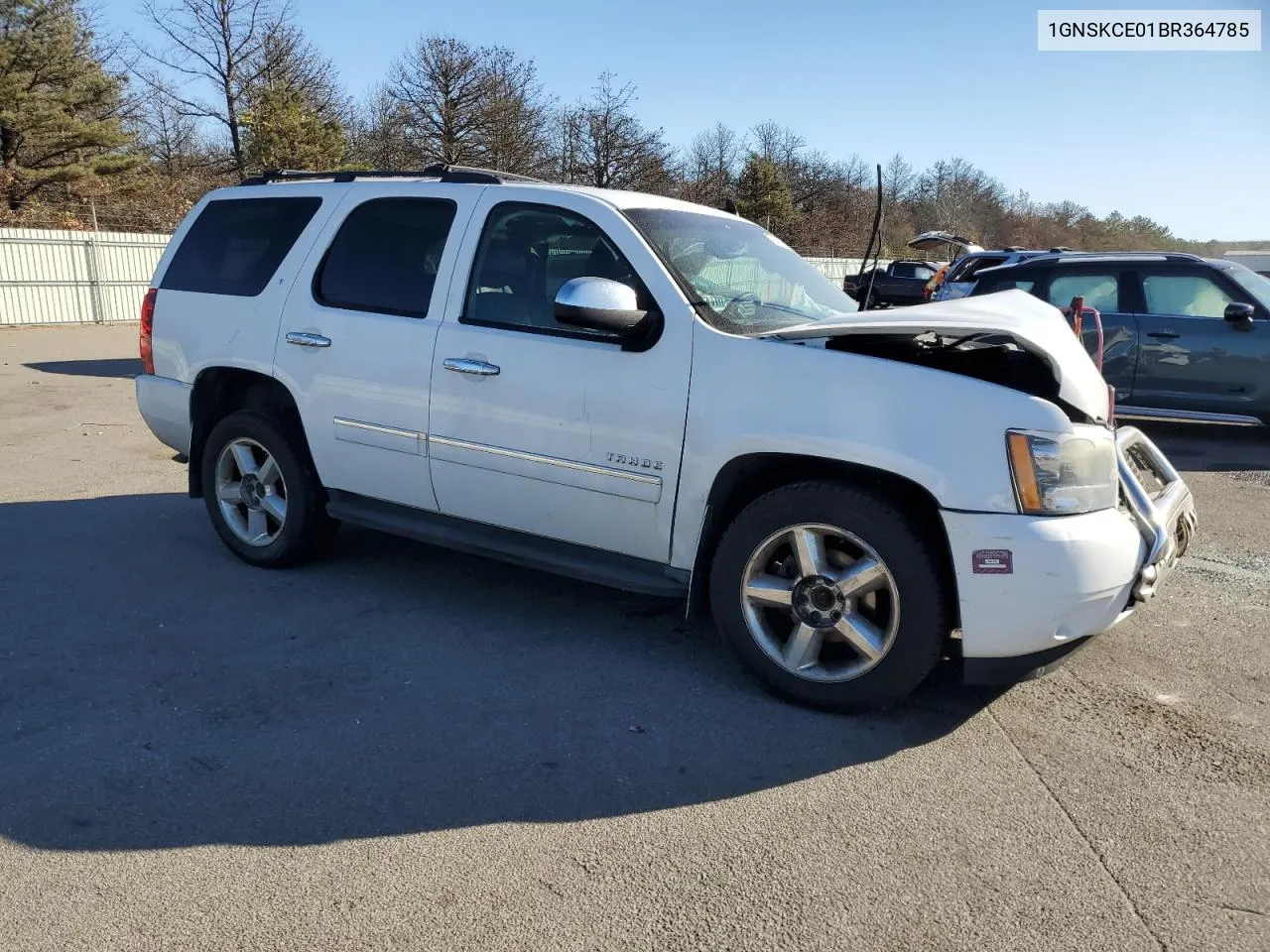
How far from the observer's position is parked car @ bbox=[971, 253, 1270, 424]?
368 inches

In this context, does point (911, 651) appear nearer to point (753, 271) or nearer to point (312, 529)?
point (753, 271)

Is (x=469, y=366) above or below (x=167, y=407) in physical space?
above

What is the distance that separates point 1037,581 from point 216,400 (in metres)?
4.35

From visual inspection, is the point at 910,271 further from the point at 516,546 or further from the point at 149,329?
the point at 516,546

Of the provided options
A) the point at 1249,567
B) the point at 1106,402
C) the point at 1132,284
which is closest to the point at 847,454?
the point at 1106,402

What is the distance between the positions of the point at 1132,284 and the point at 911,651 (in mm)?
7680

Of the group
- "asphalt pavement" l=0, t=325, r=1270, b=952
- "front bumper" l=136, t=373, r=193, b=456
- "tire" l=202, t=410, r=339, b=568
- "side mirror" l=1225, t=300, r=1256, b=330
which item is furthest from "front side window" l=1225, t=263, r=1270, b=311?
"front bumper" l=136, t=373, r=193, b=456

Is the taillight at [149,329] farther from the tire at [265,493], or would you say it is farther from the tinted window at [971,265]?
the tinted window at [971,265]

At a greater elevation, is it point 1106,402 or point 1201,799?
point 1106,402

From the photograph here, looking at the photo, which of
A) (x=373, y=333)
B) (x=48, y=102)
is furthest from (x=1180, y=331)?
(x=48, y=102)

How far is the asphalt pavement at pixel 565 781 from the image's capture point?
2684mm

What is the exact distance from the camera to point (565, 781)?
3361 millimetres

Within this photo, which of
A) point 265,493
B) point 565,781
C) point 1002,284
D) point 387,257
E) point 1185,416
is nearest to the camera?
point 565,781

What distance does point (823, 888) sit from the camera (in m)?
2.80
